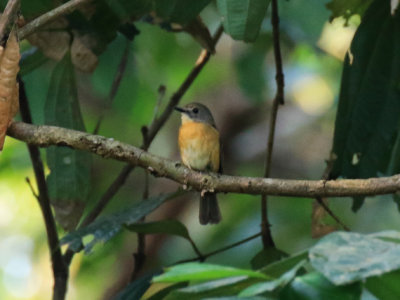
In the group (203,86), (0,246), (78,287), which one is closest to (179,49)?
(203,86)

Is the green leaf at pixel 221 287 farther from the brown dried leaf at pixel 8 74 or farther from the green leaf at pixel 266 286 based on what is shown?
the brown dried leaf at pixel 8 74

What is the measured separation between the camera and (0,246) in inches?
241

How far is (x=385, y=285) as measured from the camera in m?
1.48

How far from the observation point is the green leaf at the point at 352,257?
1357 mm

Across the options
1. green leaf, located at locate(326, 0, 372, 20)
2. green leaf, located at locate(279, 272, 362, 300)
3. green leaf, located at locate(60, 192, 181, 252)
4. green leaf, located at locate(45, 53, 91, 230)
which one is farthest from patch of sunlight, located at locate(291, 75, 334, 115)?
green leaf, located at locate(279, 272, 362, 300)

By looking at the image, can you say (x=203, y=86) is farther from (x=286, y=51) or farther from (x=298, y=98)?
(x=298, y=98)

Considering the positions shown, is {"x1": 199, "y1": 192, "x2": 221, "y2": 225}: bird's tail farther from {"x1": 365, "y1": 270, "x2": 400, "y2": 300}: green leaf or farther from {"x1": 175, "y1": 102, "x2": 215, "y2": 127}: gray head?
{"x1": 365, "y1": 270, "x2": 400, "y2": 300}: green leaf

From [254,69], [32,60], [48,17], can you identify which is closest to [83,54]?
[32,60]

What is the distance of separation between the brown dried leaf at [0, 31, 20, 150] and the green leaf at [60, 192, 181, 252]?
60 cm

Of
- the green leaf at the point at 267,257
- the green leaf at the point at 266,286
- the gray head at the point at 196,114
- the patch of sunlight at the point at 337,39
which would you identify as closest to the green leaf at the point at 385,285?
the green leaf at the point at 266,286

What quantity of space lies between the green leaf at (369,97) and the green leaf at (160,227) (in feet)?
2.23

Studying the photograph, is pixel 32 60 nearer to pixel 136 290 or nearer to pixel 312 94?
pixel 136 290

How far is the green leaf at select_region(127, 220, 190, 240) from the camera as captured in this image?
8.41 ft

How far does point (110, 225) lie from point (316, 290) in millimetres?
1400
